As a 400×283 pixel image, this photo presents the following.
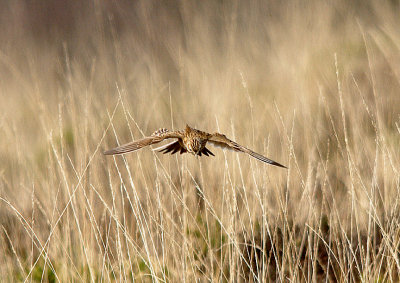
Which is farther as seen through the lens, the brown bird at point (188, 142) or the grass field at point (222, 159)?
the grass field at point (222, 159)

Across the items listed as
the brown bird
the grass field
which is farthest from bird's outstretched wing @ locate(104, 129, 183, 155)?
the grass field

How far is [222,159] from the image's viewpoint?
2.88 m

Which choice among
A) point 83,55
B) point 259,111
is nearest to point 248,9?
point 83,55

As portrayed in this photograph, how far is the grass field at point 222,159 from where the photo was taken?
2.14 m

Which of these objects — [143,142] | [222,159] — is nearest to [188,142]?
[143,142]

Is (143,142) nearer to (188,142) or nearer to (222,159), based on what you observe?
(188,142)

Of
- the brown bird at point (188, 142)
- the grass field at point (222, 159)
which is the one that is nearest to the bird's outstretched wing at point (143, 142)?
the brown bird at point (188, 142)

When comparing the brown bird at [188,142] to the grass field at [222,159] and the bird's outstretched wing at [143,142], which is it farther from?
the grass field at [222,159]

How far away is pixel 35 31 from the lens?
10.1 m

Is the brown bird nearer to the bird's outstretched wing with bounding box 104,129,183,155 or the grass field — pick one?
the bird's outstretched wing with bounding box 104,129,183,155

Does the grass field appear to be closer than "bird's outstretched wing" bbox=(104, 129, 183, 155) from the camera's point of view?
No

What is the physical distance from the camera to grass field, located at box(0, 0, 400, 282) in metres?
2.14

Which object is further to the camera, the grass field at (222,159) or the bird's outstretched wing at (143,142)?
the grass field at (222,159)

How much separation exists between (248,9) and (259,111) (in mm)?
2840
